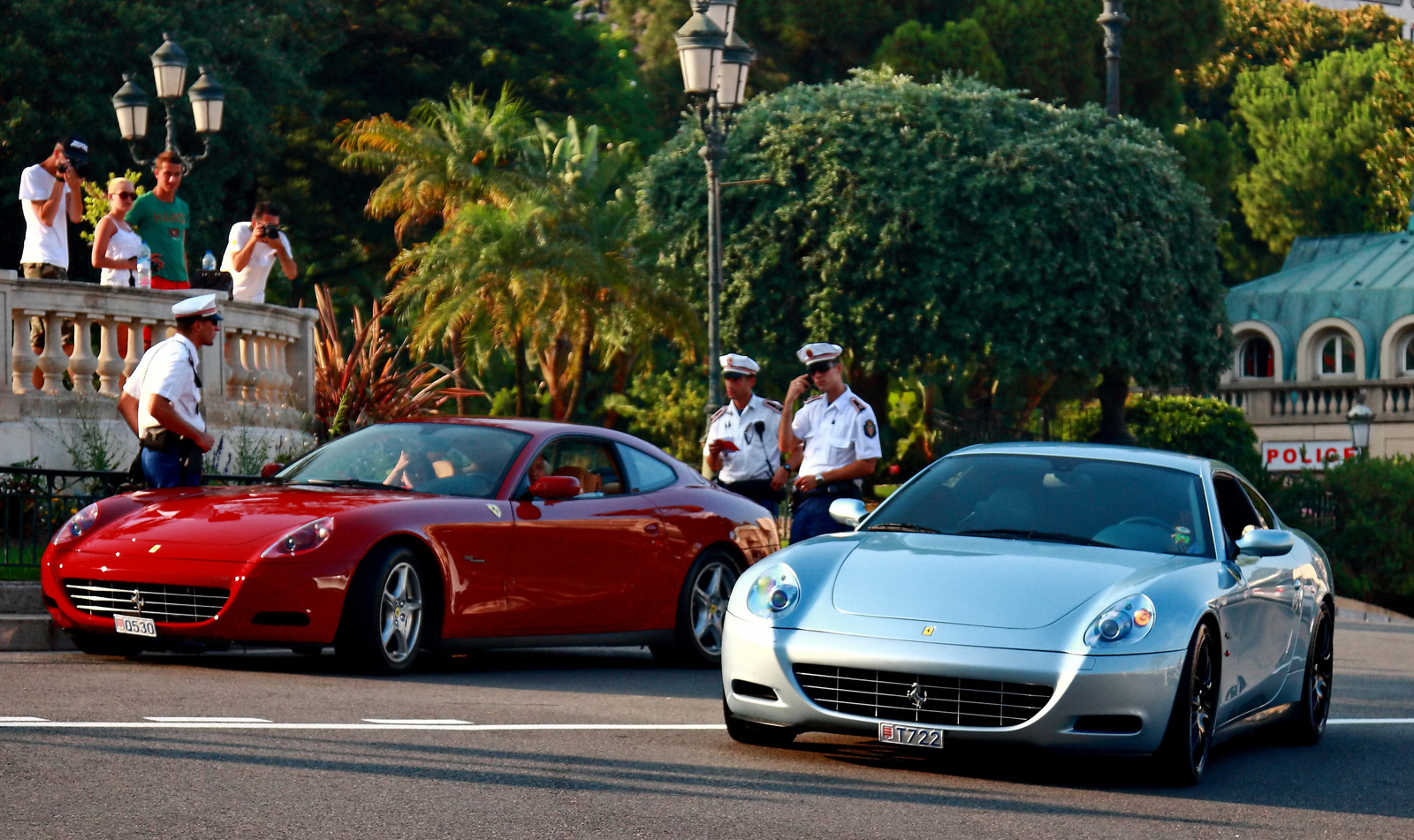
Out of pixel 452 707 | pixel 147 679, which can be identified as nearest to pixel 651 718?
pixel 452 707

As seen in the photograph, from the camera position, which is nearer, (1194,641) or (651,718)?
(1194,641)

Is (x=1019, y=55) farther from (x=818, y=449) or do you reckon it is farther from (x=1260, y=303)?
(x=818, y=449)

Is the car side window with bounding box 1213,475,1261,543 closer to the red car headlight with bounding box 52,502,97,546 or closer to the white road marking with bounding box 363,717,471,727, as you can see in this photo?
the white road marking with bounding box 363,717,471,727

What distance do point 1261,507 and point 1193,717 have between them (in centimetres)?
238

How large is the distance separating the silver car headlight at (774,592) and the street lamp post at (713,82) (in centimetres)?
1142

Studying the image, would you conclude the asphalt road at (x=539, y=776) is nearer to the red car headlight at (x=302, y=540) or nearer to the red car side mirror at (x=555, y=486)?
the red car headlight at (x=302, y=540)

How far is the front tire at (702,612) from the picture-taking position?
40.0 ft

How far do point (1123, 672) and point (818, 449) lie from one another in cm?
507

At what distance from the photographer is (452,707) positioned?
9.28 metres

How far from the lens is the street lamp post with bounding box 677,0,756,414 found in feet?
64.6

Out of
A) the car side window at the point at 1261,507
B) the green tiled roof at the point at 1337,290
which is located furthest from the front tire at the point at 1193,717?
the green tiled roof at the point at 1337,290

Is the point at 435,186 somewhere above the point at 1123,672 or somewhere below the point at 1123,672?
above

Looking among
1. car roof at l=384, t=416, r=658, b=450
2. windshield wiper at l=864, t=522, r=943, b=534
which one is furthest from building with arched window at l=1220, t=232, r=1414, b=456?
windshield wiper at l=864, t=522, r=943, b=534

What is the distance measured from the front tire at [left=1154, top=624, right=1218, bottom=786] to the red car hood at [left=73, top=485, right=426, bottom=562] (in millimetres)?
4433
